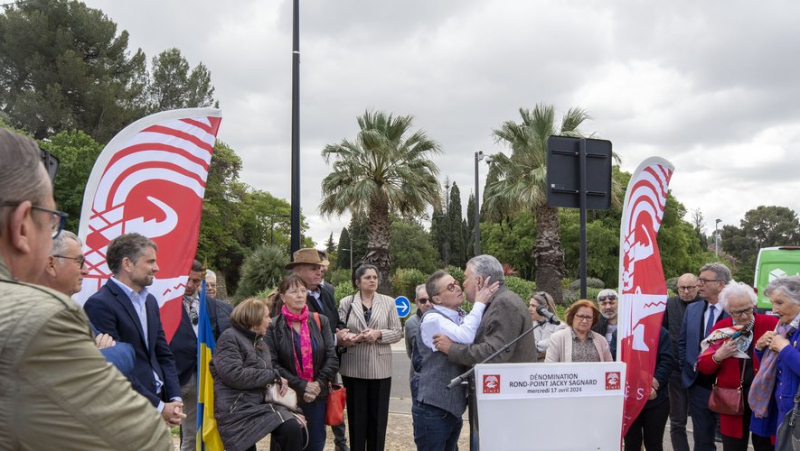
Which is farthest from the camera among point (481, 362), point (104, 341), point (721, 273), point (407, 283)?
point (407, 283)

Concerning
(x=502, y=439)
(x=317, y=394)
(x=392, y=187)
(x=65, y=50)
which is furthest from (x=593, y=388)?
(x=65, y=50)

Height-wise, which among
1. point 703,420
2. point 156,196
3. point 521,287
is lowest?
point 703,420

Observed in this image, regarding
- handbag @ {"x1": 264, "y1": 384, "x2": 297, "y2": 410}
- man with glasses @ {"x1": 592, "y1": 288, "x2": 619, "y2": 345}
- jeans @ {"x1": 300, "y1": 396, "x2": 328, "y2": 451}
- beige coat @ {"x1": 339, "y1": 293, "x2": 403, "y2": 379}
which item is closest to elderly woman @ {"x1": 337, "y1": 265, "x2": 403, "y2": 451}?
beige coat @ {"x1": 339, "y1": 293, "x2": 403, "y2": 379}

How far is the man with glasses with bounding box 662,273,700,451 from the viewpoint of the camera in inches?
239

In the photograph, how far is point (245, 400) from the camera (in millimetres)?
4840

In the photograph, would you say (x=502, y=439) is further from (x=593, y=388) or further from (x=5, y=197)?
(x=5, y=197)

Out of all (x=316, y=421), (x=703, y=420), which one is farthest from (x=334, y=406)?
(x=703, y=420)

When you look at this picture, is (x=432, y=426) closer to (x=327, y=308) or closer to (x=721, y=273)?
(x=327, y=308)

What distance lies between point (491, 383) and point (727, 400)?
91.3 inches

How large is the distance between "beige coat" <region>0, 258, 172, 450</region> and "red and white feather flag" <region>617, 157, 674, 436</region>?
4.77 metres

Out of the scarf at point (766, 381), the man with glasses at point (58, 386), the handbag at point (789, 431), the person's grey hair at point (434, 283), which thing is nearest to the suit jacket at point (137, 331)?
the person's grey hair at point (434, 283)

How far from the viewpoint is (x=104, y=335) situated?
3.64m

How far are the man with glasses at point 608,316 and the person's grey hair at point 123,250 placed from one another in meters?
4.13

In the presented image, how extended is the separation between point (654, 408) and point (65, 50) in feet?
131
